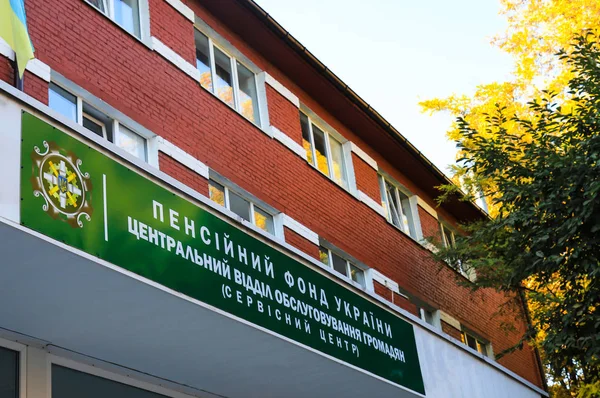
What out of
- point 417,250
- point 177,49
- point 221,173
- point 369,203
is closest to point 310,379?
point 221,173

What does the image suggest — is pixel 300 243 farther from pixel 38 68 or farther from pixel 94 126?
pixel 38 68

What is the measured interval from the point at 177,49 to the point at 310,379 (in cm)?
587

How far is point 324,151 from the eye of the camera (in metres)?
18.5

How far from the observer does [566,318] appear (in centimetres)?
1434

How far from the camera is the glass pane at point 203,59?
1515 centimetres

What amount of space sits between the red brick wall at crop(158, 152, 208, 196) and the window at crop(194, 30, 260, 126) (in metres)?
1.92

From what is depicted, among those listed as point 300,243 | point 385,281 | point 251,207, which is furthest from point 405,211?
point 251,207

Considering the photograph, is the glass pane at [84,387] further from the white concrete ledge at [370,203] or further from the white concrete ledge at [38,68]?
the white concrete ledge at [370,203]

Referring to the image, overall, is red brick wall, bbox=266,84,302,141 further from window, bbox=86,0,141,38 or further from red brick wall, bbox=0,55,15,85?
red brick wall, bbox=0,55,15,85

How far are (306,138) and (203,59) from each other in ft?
11.0

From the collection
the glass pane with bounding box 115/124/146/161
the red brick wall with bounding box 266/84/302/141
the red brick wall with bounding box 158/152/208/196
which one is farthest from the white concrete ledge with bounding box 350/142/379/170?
the glass pane with bounding box 115/124/146/161

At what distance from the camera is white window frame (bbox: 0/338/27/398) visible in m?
8.88

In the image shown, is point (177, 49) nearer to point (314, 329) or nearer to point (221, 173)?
point (221, 173)

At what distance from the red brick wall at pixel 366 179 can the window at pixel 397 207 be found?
52cm
